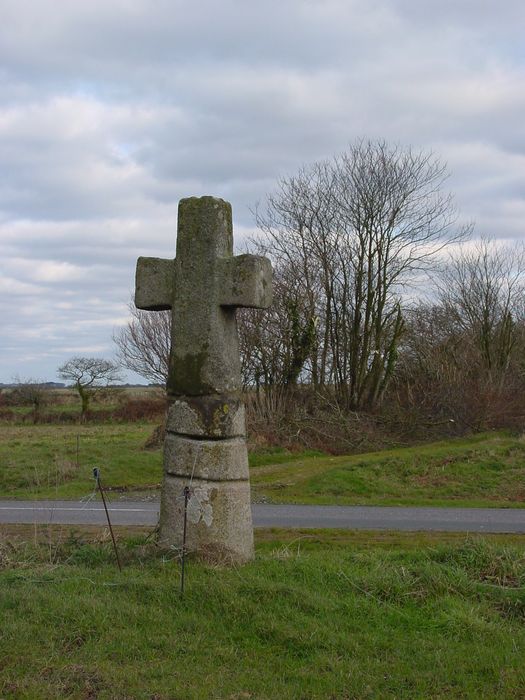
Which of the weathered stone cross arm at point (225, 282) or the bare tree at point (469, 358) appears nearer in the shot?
the weathered stone cross arm at point (225, 282)

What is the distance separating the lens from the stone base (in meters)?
6.79

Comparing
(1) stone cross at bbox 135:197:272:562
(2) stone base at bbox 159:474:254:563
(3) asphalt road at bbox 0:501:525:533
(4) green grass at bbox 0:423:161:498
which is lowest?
(3) asphalt road at bbox 0:501:525:533

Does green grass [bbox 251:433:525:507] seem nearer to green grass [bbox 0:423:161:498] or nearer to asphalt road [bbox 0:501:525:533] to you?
asphalt road [bbox 0:501:525:533]

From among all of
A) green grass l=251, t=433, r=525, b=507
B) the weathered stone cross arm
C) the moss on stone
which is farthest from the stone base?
green grass l=251, t=433, r=525, b=507

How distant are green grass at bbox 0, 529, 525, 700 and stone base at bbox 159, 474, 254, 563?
196 millimetres

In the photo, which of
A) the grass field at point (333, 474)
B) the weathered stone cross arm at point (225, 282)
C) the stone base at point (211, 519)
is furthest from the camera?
the grass field at point (333, 474)

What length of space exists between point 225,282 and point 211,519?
2.05 m

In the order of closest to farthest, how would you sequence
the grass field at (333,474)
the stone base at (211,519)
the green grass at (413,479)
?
1. the stone base at (211,519)
2. the green grass at (413,479)
3. the grass field at (333,474)

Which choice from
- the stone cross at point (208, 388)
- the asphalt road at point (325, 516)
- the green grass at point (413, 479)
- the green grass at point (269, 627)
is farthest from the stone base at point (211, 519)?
the green grass at point (413, 479)

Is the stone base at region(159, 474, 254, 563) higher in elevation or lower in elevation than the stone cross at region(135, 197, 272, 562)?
lower

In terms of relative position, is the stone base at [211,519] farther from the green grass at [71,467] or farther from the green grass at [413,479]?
the green grass at [71,467]

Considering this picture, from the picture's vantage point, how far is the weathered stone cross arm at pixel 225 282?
6.94m

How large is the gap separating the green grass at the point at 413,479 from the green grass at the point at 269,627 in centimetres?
972

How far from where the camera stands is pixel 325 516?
1386 cm
